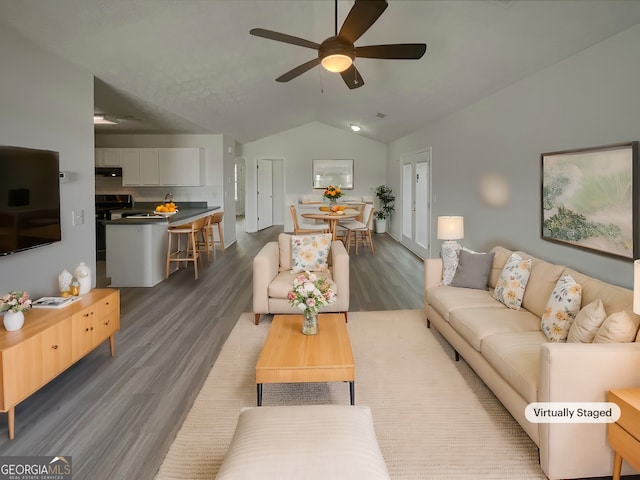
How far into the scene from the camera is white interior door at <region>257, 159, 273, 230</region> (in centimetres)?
1205

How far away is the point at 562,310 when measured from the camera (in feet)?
8.48

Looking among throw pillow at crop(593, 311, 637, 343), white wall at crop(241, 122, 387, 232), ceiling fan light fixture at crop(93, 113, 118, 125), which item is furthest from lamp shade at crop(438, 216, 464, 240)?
white wall at crop(241, 122, 387, 232)

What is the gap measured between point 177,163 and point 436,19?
20.1 ft

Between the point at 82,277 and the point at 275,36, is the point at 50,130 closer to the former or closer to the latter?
the point at 82,277

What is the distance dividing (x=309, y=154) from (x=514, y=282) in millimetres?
9420

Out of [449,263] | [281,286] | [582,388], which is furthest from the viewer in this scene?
[281,286]

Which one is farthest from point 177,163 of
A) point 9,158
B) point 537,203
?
point 537,203

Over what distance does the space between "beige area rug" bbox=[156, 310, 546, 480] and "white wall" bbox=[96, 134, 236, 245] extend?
5.54 m

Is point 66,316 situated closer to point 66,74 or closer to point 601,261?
point 66,74

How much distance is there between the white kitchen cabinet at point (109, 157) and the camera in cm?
829

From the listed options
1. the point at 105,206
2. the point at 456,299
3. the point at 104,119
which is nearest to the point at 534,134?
the point at 456,299

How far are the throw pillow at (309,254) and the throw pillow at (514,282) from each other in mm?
1827

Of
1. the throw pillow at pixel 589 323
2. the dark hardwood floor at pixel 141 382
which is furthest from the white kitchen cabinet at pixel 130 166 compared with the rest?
the throw pillow at pixel 589 323

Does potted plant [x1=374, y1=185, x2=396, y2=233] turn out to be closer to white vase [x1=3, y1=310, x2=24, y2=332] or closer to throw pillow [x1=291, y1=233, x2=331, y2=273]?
throw pillow [x1=291, y1=233, x2=331, y2=273]
